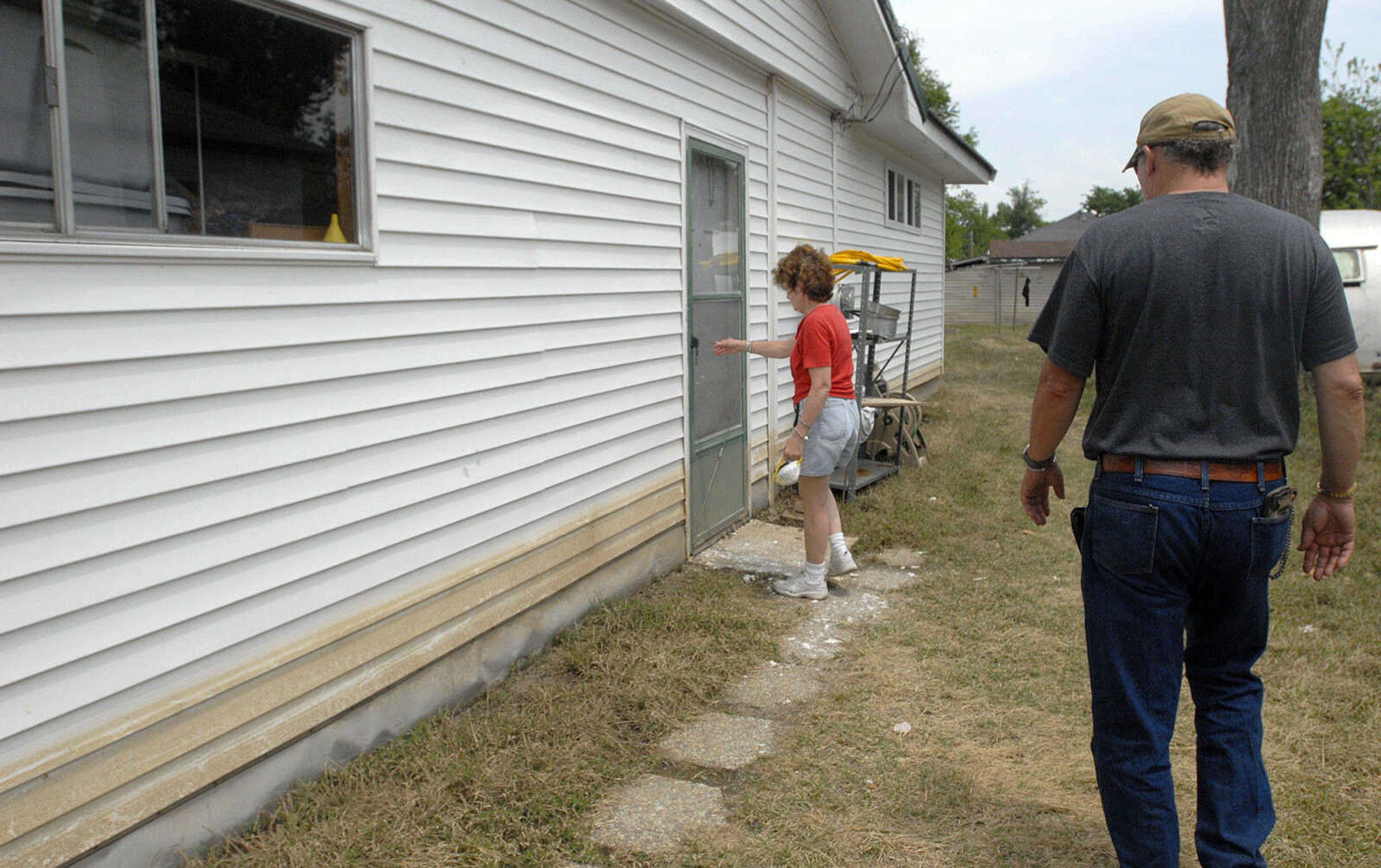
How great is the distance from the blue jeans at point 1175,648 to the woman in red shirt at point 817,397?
2.77 metres

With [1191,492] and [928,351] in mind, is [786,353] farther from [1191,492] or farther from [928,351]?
[928,351]

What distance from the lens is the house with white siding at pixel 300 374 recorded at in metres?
2.61

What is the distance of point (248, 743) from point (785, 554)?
407 centimetres

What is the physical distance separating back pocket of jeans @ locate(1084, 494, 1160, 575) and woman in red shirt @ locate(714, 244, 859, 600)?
275 cm

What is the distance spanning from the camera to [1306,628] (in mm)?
5184

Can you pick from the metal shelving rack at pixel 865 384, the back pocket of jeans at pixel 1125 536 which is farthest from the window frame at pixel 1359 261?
the back pocket of jeans at pixel 1125 536

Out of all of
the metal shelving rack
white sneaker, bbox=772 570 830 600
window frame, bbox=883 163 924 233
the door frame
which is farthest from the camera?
window frame, bbox=883 163 924 233

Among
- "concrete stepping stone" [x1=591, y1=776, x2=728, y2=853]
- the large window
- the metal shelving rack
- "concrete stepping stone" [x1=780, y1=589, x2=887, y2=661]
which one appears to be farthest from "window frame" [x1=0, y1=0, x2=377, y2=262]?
the metal shelving rack

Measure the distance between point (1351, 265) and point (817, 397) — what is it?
1262 cm

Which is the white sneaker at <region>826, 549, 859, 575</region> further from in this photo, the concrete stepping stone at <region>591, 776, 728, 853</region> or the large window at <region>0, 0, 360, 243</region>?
the large window at <region>0, 0, 360, 243</region>

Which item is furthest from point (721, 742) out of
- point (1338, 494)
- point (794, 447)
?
point (1338, 494)

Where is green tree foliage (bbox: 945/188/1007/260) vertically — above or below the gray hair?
above

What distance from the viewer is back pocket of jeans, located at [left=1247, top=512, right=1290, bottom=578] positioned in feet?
8.46

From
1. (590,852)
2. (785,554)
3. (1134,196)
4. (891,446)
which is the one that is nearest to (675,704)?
(590,852)
